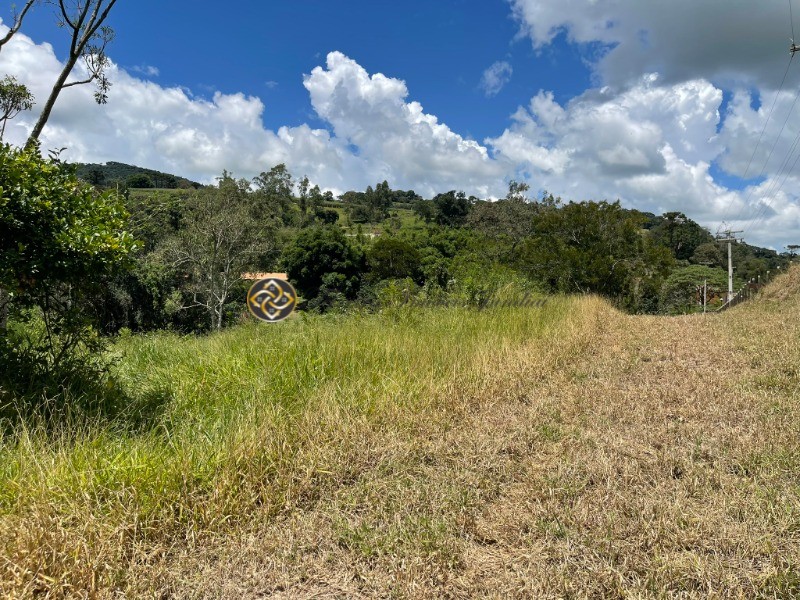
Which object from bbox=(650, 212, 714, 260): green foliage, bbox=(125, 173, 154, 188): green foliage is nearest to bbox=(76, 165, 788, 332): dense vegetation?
bbox=(650, 212, 714, 260): green foliage

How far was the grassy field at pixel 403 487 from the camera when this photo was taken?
6.62ft

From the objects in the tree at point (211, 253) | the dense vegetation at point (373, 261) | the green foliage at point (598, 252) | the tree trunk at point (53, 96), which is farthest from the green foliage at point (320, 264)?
the tree trunk at point (53, 96)

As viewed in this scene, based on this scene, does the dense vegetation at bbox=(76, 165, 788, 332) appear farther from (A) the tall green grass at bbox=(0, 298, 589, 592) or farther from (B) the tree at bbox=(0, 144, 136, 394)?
(A) the tall green grass at bbox=(0, 298, 589, 592)

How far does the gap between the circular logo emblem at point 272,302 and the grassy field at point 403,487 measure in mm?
1913

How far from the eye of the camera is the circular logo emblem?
22.0 ft

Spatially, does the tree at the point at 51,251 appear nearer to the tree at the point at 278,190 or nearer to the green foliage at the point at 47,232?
the green foliage at the point at 47,232

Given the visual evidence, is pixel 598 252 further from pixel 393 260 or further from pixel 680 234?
pixel 680 234

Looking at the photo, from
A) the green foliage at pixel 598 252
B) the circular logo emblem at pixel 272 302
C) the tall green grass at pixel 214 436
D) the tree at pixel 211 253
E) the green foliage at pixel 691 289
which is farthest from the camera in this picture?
the green foliage at pixel 691 289

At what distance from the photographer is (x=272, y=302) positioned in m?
6.79

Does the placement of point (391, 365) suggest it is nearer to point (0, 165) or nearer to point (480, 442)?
point (480, 442)

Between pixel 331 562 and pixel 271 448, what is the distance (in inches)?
35.1

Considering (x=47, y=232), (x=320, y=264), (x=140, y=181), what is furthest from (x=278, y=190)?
(x=47, y=232)

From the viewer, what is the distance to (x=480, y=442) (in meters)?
3.35

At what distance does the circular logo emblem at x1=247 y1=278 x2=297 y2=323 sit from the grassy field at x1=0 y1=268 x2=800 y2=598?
191cm
